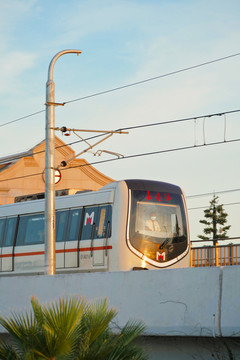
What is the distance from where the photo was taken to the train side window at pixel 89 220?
22.2 meters

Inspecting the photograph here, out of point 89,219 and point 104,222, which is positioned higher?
point 89,219

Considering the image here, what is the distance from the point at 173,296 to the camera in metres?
11.4

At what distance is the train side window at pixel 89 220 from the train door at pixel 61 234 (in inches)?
40.2

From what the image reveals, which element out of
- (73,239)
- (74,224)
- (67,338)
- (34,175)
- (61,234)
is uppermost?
(34,175)

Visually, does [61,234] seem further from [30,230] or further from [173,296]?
[173,296]

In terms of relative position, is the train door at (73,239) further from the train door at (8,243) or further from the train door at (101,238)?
the train door at (8,243)

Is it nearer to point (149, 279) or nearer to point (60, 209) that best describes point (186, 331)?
point (149, 279)

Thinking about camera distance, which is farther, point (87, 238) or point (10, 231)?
point (10, 231)

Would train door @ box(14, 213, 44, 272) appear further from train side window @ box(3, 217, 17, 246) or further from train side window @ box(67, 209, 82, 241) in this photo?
train side window @ box(67, 209, 82, 241)

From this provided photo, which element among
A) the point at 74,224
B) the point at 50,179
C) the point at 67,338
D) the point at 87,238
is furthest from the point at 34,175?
the point at 67,338

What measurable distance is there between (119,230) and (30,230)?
4.32 m

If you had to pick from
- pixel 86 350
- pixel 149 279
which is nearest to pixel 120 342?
pixel 86 350

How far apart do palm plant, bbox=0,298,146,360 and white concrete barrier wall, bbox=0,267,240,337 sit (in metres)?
1.99

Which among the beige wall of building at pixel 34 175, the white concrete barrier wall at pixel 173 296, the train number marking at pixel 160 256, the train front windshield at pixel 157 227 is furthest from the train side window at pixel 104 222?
the beige wall of building at pixel 34 175
